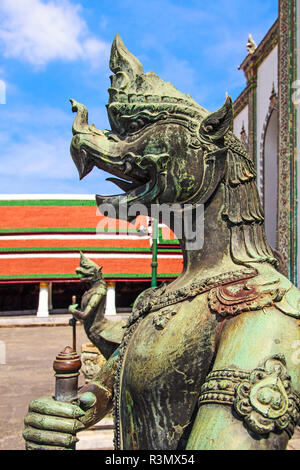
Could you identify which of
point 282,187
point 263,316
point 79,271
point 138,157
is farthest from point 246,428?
point 282,187

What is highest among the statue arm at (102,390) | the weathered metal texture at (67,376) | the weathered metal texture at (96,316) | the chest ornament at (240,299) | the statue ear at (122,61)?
the statue ear at (122,61)

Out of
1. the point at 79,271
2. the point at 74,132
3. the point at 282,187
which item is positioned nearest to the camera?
the point at 74,132

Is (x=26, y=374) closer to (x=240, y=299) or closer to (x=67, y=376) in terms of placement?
(x=67, y=376)

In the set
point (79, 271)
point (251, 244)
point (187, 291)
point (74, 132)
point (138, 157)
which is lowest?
point (79, 271)

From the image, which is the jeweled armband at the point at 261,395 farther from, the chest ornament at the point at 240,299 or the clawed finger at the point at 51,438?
the clawed finger at the point at 51,438

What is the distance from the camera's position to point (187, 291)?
126 centimetres

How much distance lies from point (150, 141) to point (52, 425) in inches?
36.8

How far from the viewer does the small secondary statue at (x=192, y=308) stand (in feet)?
3.22

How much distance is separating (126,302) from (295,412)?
57.7 ft

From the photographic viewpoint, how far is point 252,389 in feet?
3.13

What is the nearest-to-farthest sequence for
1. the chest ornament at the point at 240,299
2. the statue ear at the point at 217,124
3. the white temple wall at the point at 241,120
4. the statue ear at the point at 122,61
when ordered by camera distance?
the chest ornament at the point at 240,299
the statue ear at the point at 217,124
the statue ear at the point at 122,61
the white temple wall at the point at 241,120

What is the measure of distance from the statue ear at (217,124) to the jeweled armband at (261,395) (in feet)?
2.23

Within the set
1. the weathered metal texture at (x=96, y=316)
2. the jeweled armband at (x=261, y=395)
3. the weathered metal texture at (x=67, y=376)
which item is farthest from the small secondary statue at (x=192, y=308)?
the weathered metal texture at (x=96, y=316)
